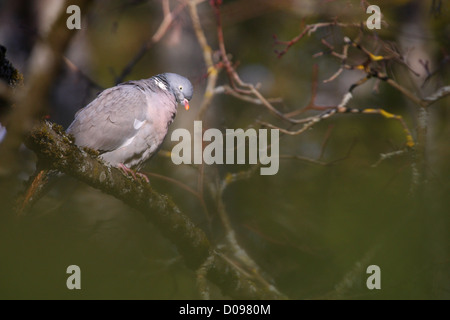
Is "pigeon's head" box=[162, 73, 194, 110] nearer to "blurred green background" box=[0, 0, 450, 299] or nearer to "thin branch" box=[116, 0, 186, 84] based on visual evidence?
"blurred green background" box=[0, 0, 450, 299]

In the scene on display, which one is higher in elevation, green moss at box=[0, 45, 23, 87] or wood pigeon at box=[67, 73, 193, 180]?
wood pigeon at box=[67, 73, 193, 180]

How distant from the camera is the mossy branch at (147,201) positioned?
149 cm

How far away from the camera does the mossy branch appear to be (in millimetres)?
1487

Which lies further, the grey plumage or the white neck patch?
the white neck patch

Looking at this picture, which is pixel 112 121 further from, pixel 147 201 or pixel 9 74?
pixel 9 74

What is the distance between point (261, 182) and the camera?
308cm

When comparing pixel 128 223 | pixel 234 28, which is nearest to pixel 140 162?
pixel 128 223

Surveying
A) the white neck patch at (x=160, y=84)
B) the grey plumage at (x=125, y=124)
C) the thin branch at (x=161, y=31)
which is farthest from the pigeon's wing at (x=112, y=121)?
the thin branch at (x=161, y=31)

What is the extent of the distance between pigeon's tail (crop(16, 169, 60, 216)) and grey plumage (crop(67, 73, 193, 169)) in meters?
0.29

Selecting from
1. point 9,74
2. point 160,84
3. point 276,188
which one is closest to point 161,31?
point 160,84

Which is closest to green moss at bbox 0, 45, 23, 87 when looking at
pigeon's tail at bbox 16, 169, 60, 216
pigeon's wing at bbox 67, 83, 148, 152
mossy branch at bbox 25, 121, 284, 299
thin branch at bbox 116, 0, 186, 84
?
mossy branch at bbox 25, 121, 284, 299

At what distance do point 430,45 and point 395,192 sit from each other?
5.25 ft

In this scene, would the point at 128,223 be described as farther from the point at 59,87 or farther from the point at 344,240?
the point at 344,240

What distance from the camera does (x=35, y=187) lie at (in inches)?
71.3
